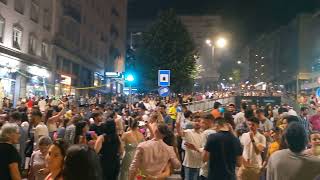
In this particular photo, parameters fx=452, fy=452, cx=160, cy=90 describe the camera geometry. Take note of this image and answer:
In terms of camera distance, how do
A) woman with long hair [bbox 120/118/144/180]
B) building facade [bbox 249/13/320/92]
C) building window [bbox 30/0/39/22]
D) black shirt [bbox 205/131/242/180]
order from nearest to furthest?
black shirt [bbox 205/131/242/180] < woman with long hair [bbox 120/118/144/180] < building window [bbox 30/0/39/22] < building facade [bbox 249/13/320/92]

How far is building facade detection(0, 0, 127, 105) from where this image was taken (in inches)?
1187

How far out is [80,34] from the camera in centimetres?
4644

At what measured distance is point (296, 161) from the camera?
4.73m

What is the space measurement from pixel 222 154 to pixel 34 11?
30276 millimetres

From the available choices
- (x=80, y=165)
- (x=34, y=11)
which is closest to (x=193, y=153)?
(x=80, y=165)

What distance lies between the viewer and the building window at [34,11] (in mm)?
34312

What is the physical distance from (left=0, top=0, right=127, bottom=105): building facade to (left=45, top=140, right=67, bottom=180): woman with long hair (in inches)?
971

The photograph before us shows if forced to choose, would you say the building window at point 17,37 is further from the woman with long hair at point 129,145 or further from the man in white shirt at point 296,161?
the man in white shirt at point 296,161

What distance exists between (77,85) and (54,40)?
25.2ft

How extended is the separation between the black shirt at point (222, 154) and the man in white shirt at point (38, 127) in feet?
13.9

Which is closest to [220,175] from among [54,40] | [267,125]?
[267,125]

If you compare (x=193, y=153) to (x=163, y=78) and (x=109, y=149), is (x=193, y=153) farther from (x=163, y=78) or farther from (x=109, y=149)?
(x=163, y=78)

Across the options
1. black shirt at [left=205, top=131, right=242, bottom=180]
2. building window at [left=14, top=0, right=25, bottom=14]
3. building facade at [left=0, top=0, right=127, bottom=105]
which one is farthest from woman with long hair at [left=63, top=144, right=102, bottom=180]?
building window at [left=14, top=0, right=25, bottom=14]

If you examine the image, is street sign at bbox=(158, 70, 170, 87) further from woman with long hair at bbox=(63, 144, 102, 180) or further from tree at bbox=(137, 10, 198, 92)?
tree at bbox=(137, 10, 198, 92)
